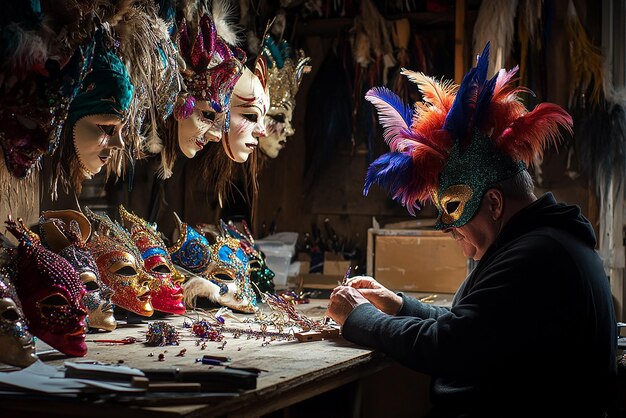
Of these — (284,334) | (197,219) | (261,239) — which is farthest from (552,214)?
(261,239)

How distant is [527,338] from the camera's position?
A: 2.88 metres

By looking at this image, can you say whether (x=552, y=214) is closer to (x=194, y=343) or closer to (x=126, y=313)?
(x=194, y=343)

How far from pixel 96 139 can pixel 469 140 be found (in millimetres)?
1259

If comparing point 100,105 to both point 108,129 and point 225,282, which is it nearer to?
point 108,129

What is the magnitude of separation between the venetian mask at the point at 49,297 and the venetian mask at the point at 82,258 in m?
0.29

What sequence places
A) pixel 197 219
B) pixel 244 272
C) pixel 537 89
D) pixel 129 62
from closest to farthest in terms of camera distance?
pixel 129 62 → pixel 244 272 → pixel 197 219 → pixel 537 89

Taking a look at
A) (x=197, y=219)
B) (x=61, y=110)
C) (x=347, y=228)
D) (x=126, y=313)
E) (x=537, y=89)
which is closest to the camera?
(x=61, y=110)

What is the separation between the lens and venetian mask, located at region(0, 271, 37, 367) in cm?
258

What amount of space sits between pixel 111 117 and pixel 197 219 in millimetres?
1880

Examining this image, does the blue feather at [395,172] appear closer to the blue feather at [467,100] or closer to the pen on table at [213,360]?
the blue feather at [467,100]

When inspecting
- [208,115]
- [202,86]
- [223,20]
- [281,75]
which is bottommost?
[208,115]

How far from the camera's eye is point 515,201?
3223mm

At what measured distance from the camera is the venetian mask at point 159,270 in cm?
373

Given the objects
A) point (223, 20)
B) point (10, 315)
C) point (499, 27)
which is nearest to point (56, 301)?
point (10, 315)
